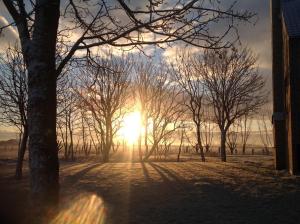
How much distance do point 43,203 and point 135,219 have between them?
567 cm

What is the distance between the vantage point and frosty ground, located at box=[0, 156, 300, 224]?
10.2 metres

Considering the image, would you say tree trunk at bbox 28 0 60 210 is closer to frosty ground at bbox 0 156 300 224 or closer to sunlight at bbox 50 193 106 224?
frosty ground at bbox 0 156 300 224

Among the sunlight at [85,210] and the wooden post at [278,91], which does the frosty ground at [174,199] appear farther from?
the wooden post at [278,91]

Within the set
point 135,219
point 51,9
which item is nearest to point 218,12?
point 51,9

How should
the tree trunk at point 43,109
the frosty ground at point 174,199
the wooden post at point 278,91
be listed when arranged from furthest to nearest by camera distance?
the wooden post at point 278,91 → the frosty ground at point 174,199 → the tree trunk at point 43,109

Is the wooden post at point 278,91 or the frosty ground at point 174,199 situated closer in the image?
the frosty ground at point 174,199

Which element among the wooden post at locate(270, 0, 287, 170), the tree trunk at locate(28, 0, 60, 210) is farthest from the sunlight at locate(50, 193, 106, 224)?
the wooden post at locate(270, 0, 287, 170)

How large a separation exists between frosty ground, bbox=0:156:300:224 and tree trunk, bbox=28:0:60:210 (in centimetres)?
275

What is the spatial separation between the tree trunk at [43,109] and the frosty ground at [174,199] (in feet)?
9.01

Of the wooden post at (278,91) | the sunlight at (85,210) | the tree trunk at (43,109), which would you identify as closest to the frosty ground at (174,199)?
the sunlight at (85,210)

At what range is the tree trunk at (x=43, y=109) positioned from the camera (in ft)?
16.1

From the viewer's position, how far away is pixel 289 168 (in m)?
18.8

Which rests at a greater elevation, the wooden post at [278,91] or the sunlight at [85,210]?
the wooden post at [278,91]

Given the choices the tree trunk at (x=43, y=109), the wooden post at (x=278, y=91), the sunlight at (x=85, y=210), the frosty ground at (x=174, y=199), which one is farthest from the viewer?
the wooden post at (x=278, y=91)
